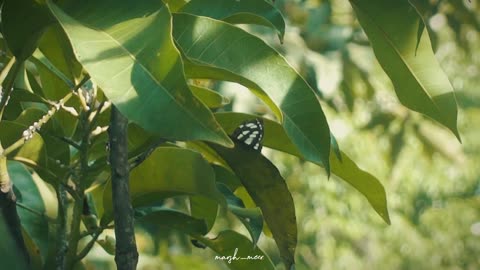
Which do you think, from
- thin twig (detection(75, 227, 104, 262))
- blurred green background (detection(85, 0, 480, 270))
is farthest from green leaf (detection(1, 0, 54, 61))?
blurred green background (detection(85, 0, 480, 270))

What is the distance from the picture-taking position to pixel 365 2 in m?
0.86

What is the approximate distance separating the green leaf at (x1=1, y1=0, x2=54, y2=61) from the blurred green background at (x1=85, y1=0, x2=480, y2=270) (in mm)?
935

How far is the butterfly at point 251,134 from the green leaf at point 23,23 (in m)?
0.22

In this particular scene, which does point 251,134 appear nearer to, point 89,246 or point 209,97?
point 209,97

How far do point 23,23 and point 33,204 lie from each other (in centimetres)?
38

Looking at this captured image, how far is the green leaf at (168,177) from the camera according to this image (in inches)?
32.7

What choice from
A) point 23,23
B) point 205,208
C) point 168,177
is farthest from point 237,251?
point 23,23

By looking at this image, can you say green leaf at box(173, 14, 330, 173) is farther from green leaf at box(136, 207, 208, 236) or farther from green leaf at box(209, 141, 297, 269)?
green leaf at box(136, 207, 208, 236)

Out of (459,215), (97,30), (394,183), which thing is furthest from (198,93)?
(459,215)

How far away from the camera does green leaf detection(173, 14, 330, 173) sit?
754 mm

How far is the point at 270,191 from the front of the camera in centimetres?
87

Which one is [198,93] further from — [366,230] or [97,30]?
[366,230]

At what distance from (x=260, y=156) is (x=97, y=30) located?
23cm

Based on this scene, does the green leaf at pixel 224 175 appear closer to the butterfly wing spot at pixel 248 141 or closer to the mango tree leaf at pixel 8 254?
the butterfly wing spot at pixel 248 141
